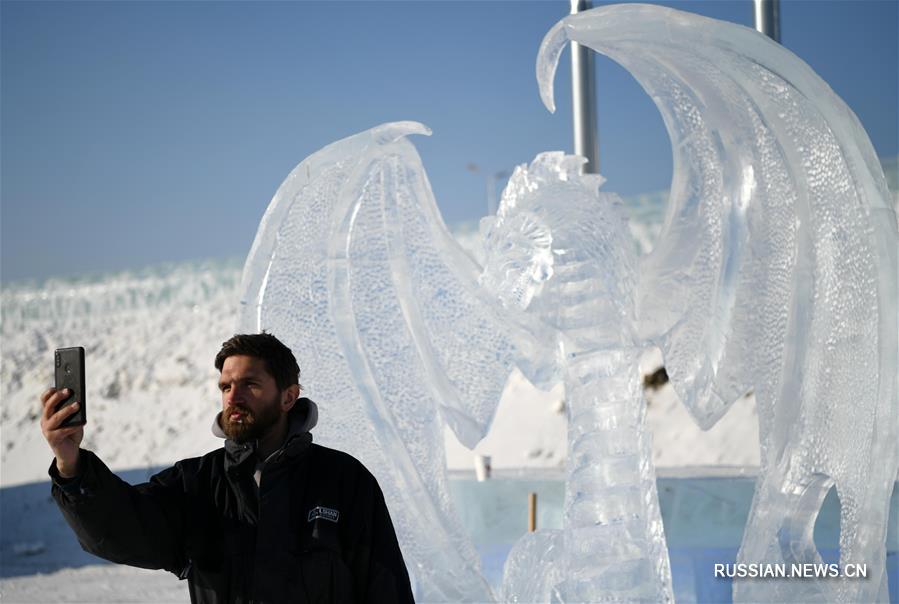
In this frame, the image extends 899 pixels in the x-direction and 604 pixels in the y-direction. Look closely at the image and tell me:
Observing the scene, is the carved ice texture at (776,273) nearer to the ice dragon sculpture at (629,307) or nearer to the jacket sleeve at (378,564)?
the ice dragon sculpture at (629,307)

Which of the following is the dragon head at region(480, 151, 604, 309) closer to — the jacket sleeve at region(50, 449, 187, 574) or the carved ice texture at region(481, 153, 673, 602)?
the carved ice texture at region(481, 153, 673, 602)

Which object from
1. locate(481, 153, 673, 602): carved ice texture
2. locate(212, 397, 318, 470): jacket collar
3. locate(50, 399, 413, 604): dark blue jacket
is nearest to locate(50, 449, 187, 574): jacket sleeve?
locate(50, 399, 413, 604): dark blue jacket

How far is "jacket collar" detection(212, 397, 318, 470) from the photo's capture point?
1976 millimetres

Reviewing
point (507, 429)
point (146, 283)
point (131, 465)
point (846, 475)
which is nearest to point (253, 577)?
point (846, 475)

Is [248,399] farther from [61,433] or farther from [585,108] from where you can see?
[585,108]

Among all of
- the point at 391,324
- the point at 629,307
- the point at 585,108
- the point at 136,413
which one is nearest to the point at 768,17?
the point at 585,108

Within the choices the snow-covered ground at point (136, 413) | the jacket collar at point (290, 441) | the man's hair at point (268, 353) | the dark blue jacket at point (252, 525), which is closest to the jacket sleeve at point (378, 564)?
the dark blue jacket at point (252, 525)

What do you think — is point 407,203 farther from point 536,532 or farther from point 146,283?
point 146,283

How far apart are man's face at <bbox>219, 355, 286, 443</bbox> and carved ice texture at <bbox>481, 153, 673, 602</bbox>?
5.12 feet

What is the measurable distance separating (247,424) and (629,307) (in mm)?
1815

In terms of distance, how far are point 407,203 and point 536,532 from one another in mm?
1310

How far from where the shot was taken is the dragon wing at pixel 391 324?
143 inches

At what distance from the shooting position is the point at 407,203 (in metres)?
3.85

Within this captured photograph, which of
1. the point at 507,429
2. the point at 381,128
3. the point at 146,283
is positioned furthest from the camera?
the point at 146,283
